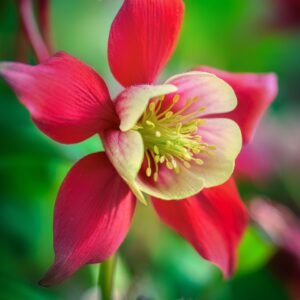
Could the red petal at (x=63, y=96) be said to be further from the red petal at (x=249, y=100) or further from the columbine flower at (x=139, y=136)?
the red petal at (x=249, y=100)

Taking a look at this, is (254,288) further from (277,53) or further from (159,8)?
(277,53)

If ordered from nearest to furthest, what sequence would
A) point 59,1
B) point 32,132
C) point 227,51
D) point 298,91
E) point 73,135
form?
point 73,135 → point 32,132 → point 59,1 → point 227,51 → point 298,91

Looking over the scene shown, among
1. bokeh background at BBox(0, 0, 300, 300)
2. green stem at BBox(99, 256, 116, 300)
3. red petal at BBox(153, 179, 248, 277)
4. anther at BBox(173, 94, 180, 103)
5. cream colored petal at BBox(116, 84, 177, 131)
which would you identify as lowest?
bokeh background at BBox(0, 0, 300, 300)

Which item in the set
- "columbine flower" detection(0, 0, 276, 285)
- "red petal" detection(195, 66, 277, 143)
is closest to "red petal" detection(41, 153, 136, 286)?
"columbine flower" detection(0, 0, 276, 285)

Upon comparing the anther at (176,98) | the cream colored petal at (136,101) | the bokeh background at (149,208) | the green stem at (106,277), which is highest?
the cream colored petal at (136,101)

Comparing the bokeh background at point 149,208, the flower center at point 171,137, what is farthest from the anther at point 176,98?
the bokeh background at point 149,208

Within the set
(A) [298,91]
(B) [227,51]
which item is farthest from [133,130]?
(A) [298,91]

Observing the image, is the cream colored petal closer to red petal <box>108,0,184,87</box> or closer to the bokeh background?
red petal <box>108,0,184,87</box>
